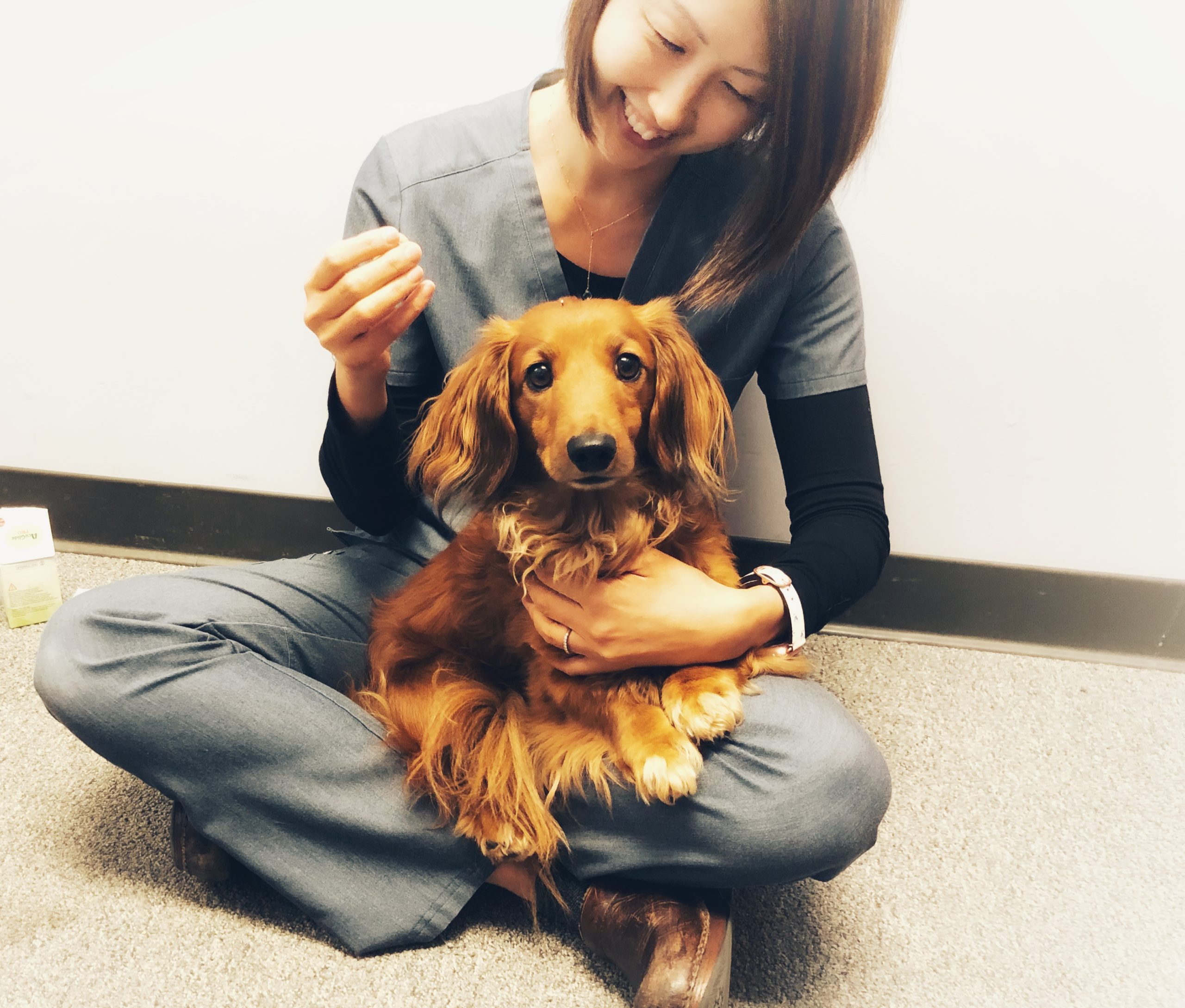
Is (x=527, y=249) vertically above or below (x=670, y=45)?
below

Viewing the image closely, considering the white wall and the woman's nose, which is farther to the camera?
the white wall

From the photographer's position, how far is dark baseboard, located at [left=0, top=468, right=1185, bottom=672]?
5.90ft

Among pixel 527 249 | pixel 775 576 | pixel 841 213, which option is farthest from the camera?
pixel 841 213

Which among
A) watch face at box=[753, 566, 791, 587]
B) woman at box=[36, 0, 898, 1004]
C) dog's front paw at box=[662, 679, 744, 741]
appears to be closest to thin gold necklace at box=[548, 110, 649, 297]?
woman at box=[36, 0, 898, 1004]

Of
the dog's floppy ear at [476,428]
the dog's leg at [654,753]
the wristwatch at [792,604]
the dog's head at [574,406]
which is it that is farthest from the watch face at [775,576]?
the dog's floppy ear at [476,428]

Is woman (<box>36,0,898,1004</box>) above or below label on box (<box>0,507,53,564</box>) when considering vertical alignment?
above

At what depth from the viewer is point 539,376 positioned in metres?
0.97

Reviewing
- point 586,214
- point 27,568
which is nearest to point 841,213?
point 586,214

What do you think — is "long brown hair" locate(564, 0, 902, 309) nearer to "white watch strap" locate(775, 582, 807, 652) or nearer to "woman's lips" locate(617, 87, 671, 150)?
"woman's lips" locate(617, 87, 671, 150)

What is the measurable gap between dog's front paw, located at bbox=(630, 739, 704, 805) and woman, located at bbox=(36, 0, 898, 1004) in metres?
0.04

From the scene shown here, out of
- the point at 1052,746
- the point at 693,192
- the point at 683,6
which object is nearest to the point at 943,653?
the point at 1052,746

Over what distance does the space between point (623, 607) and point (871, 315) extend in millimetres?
970

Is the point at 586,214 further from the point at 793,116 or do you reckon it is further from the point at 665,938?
the point at 665,938

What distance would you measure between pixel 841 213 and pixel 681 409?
31.2 inches
